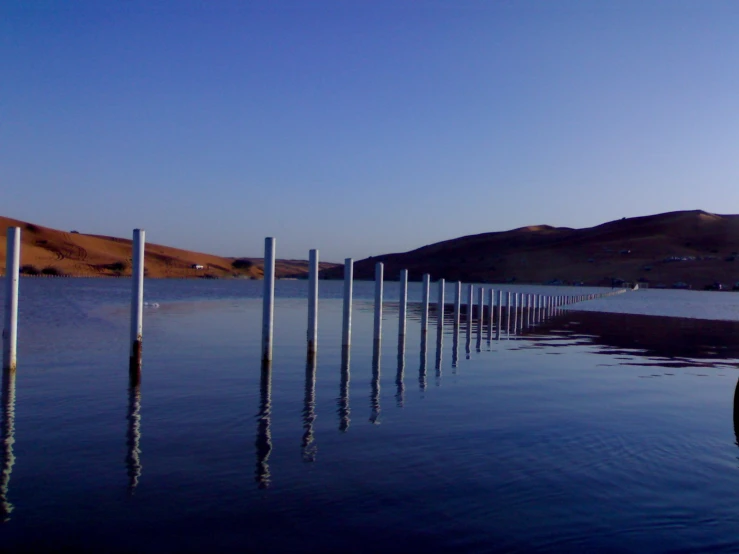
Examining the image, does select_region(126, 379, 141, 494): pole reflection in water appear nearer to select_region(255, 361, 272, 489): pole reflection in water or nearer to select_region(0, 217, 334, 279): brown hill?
select_region(255, 361, 272, 489): pole reflection in water

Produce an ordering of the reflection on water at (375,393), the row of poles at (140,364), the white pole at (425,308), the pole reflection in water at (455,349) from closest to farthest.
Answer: the row of poles at (140,364), the reflection on water at (375,393), the pole reflection in water at (455,349), the white pole at (425,308)

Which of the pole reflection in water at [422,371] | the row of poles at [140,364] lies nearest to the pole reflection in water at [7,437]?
the row of poles at [140,364]

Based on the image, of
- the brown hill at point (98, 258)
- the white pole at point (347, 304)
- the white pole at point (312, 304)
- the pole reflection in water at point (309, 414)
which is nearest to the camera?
the pole reflection in water at point (309, 414)

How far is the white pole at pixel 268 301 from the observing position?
11422 mm

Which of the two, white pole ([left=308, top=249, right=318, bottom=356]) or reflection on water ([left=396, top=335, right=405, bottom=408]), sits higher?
white pole ([left=308, top=249, right=318, bottom=356])

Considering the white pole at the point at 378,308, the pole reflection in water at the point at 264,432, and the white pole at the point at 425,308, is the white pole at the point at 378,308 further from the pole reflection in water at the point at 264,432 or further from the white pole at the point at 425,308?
the pole reflection in water at the point at 264,432

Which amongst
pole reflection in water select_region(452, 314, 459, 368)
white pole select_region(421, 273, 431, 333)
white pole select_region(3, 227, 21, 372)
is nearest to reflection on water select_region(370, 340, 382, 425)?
pole reflection in water select_region(452, 314, 459, 368)

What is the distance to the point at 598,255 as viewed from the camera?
143 meters

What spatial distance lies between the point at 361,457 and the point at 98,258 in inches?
5139

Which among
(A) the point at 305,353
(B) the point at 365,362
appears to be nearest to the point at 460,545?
(B) the point at 365,362

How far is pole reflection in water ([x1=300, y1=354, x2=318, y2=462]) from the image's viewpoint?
20.4ft

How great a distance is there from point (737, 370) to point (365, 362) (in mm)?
6589

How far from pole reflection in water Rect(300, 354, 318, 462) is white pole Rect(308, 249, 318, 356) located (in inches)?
28.2

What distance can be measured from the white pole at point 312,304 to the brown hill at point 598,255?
337ft
